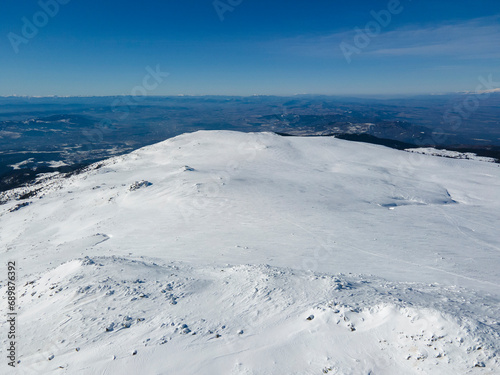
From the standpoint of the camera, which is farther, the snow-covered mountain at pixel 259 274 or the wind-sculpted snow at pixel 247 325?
the snow-covered mountain at pixel 259 274

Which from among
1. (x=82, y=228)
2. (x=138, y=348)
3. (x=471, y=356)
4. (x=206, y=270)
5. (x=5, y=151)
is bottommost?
(x=5, y=151)

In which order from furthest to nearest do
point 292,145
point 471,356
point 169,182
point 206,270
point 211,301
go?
point 292,145 → point 169,182 → point 206,270 → point 211,301 → point 471,356

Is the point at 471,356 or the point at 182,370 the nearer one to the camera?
the point at 471,356

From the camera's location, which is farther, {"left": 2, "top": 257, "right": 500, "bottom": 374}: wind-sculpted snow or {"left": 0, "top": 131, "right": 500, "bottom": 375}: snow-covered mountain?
{"left": 0, "top": 131, "right": 500, "bottom": 375}: snow-covered mountain

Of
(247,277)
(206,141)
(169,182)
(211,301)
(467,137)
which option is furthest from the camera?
(467,137)

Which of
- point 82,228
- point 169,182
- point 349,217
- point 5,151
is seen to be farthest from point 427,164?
point 5,151

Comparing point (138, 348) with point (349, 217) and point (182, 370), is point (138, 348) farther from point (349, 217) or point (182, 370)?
point (349, 217)

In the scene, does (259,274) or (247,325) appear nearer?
(247,325)

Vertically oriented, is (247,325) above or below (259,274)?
above
